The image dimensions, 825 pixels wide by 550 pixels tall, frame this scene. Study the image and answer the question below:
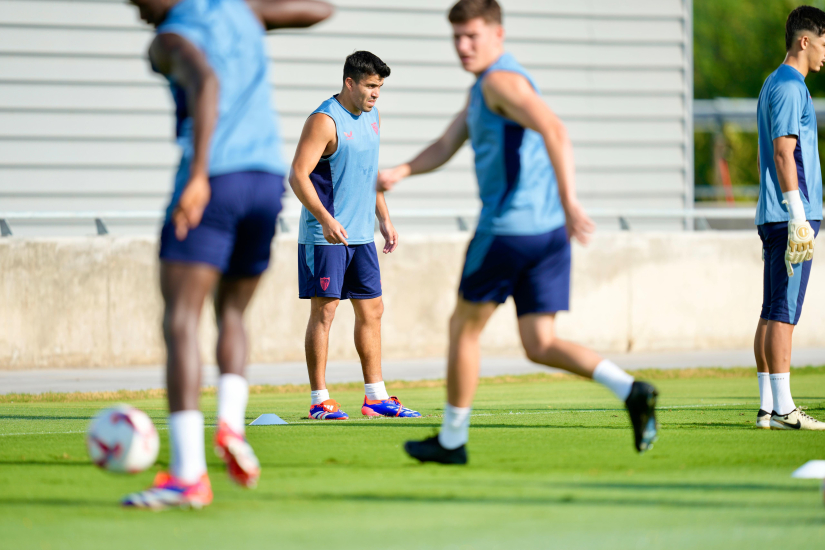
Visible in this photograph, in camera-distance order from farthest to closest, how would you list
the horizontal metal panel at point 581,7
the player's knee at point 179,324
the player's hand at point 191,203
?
the horizontal metal panel at point 581,7
the player's knee at point 179,324
the player's hand at point 191,203

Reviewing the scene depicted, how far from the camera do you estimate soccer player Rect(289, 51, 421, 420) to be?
747 cm

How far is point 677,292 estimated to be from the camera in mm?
14500

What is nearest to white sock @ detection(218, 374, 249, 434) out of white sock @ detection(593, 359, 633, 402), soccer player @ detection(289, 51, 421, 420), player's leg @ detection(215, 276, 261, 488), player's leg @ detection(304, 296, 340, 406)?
player's leg @ detection(215, 276, 261, 488)

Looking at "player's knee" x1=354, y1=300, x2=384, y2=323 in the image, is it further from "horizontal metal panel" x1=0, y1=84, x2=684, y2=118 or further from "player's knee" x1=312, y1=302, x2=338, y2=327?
"horizontal metal panel" x1=0, y1=84, x2=684, y2=118

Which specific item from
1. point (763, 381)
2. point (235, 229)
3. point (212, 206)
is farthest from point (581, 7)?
point (212, 206)

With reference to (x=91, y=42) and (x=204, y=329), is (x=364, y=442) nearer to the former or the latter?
(x=204, y=329)

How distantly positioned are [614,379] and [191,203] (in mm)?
2045

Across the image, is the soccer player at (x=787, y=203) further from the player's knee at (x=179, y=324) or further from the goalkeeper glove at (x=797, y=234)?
the player's knee at (x=179, y=324)

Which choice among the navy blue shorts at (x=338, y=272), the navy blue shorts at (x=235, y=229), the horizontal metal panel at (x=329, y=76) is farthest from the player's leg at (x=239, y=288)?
the horizontal metal panel at (x=329, y=76)

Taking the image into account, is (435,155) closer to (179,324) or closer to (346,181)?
(179,324)

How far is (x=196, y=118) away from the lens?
399 cm

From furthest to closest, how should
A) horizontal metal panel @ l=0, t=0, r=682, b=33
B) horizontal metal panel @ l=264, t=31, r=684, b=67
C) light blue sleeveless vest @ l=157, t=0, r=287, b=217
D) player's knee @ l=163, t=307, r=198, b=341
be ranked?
horizontal metal panel @ l=264, t=31, r=684, b=67 < horizontal metal panel @ l=0, t=0, r=682, b=33 < light blue sleeveless vest @ l=157, t=0, r=287, b=217 < player's knee @ l=163, t=307, r=198, b=341

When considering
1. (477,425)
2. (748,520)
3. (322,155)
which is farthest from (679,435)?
(322,155)

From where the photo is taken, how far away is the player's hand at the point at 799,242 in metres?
6.38
